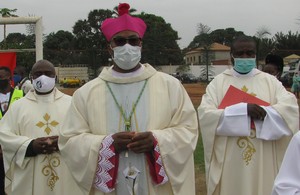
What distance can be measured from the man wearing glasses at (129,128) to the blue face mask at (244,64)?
179 cm

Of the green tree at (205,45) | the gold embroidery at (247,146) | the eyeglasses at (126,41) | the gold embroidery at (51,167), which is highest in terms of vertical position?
the green tree at (205,45)

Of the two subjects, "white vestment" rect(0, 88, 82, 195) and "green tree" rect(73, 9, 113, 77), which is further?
"green tree" rect(73, 9, 113, 77)

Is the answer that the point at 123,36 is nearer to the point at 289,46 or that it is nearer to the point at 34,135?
the point at 34,135

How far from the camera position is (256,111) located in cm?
508

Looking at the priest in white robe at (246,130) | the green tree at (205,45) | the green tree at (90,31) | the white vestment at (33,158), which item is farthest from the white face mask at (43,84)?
the green tree at (90,31)

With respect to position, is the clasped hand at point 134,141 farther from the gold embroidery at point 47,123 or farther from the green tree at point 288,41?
the green tree at point 288,41

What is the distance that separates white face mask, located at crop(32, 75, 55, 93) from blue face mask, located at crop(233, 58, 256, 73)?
219 centimetres

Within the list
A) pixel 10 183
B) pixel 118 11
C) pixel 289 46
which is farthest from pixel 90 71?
pixel 289 46

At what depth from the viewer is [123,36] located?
150 inches

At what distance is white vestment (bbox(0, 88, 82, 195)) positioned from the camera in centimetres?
528

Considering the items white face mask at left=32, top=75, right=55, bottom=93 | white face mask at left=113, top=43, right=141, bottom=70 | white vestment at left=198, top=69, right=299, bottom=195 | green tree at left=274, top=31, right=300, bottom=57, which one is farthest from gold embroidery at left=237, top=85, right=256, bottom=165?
green tree at left=274, top=31, right=300, bottom=57

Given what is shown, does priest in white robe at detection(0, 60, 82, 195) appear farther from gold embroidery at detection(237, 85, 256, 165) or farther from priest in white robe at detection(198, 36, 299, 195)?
gold embroidery at detection(237, 85, 256, 165)

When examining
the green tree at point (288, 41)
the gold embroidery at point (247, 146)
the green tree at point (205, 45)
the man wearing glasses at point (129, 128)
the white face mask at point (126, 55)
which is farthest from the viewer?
the green tree at point (288, 41)

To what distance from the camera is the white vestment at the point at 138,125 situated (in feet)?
12.0
